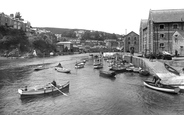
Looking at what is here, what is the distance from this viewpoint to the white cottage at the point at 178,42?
2453 inches

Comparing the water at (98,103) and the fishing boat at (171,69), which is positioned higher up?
the fishing boat at (171,69)

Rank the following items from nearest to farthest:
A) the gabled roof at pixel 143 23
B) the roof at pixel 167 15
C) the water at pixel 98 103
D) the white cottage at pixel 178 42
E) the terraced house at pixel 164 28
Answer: the water at pixel 98 103, the white cottage at pixel 178 42, the terraced house at pixel 164 28, the roof at pixel 167 15, the gabled roof at pixel 143 23

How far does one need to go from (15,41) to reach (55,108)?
153 m

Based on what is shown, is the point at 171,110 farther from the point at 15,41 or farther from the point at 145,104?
the point at 15,41

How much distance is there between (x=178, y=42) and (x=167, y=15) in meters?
13.2

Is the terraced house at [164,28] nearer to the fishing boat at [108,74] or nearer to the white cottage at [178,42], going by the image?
the white cottage at [178,42]

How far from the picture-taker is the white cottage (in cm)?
6229

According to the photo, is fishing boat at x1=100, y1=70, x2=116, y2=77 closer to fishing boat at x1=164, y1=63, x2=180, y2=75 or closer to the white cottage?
fishing boat at x1=164, y1=63, x2=180, y2=75

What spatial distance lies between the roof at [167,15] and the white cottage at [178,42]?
7.69 metres

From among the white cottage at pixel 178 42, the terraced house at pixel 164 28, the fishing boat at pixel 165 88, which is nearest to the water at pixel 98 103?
the fishing boat at pixel 165 88

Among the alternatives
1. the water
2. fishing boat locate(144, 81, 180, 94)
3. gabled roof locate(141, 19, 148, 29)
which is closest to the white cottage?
gabled roof locate(141, 19, 148, 29)

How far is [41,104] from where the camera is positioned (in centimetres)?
3067

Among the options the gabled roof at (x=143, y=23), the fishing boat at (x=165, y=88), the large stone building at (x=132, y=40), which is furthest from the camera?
the large stone building at (x=132, y=40)

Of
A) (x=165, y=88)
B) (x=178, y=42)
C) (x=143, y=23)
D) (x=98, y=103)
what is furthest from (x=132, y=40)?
(x=98, y=103)
